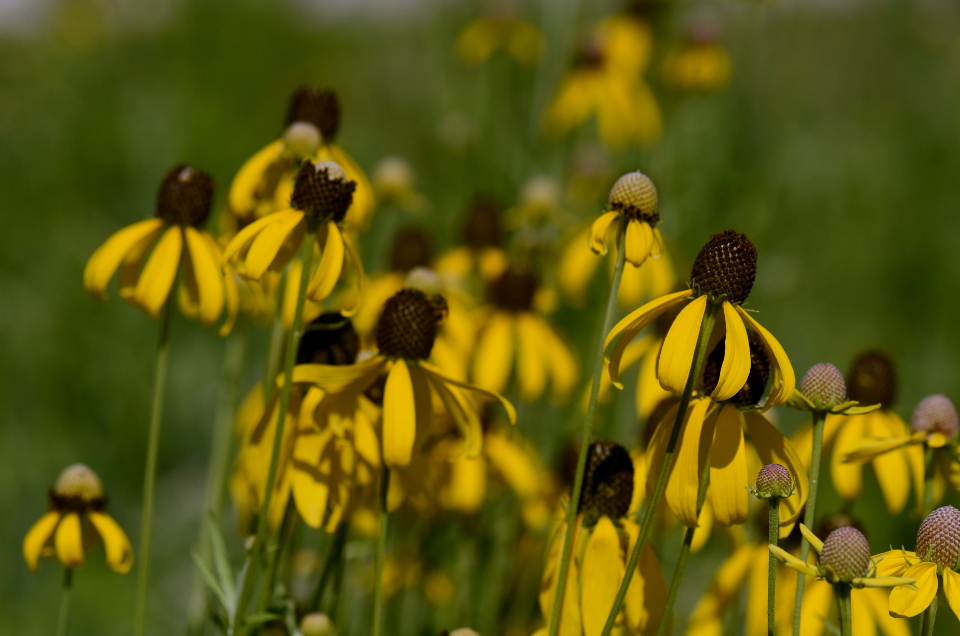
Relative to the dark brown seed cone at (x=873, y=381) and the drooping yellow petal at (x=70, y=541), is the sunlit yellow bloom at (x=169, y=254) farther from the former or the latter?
the dark brown seed cone at (x=873, y=381)

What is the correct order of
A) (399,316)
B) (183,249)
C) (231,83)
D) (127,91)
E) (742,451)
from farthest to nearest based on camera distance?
(231,83)
(127,91)
(183,249)
(399,316)
(742,451)

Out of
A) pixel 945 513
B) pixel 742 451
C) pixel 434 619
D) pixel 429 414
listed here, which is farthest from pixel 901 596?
pixel 434 619

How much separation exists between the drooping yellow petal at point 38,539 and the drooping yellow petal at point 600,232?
94 cm

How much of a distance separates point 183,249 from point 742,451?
3.31 feet

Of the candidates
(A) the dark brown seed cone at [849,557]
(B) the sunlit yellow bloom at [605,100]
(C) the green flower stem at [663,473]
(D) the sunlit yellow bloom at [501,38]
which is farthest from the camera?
(D) the sunlit yellow bloom at [501,38]

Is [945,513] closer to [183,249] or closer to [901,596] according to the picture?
[901,596]

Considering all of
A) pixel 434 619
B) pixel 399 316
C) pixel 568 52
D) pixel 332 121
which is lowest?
pixel 434 619

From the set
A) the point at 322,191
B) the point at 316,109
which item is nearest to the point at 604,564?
the point at 322,191

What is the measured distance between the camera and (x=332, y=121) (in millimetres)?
1829

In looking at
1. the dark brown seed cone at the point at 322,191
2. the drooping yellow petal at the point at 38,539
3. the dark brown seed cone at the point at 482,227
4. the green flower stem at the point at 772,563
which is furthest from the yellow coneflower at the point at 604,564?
the dark brown seed cone at the point at 482,227

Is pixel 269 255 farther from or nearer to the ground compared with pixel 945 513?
farther from the ground

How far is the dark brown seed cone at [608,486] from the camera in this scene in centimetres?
128

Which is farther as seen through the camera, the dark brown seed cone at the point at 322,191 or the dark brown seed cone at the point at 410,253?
the dark brown seed cone at the point at 410,253

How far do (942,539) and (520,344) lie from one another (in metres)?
1.47
